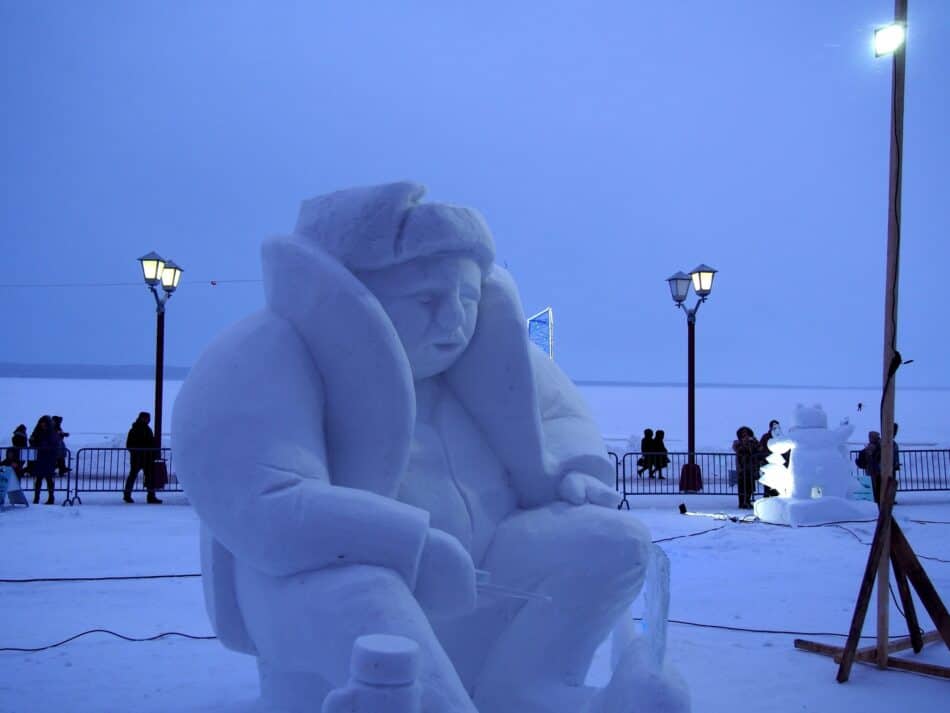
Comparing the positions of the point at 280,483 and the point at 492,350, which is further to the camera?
the point at 492,350

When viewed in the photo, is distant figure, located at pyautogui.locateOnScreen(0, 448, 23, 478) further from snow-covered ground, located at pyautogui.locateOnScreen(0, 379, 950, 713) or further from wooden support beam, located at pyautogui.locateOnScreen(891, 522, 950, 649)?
wooden support beam, located at pyautogui.locateOnScreen(891, 522, 950, 649)

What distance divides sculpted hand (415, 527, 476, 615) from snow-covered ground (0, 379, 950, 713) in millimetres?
1310

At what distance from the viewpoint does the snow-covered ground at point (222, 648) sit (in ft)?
12.6

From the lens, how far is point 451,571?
220 centimetres

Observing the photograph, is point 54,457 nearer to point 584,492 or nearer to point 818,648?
point 818,648

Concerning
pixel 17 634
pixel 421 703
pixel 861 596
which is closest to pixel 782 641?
pixel 861 596

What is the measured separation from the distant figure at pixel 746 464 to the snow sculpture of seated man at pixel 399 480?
9.97m

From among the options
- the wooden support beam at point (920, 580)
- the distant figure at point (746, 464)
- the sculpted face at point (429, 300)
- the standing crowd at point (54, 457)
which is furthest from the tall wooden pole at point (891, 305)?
the standing crowd at point (54, 457)

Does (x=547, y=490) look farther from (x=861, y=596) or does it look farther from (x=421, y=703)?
(x=861, y=596)

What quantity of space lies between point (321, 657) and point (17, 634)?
3.65m

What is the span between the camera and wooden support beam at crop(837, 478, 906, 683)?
4.18m

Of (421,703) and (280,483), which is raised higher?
(280,483)

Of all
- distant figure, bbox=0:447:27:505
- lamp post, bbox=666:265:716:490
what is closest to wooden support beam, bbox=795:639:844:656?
lamp post, bbox=666:265:716:490

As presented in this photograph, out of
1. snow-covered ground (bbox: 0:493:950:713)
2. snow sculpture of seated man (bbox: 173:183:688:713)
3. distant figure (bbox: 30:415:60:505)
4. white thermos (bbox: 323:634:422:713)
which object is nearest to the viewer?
white thermos (bbox: 323:634:422:713)
